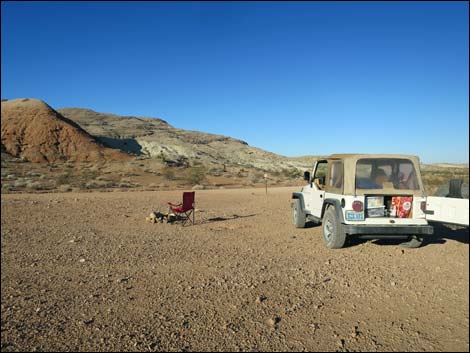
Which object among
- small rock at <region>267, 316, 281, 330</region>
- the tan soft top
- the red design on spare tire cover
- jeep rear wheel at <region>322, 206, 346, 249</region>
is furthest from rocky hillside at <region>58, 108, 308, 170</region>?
the red design on spare tire cover

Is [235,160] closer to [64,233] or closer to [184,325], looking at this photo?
[64,233]

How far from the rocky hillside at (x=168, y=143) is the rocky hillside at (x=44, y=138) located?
8464 millimetres

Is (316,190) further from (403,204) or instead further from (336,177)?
(403,204)

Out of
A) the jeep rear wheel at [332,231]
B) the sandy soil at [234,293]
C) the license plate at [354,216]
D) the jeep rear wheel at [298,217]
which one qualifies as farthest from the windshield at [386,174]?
the jeep rear wheel at [298,217]

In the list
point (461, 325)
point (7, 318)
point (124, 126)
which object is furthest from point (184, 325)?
point (124, 126)

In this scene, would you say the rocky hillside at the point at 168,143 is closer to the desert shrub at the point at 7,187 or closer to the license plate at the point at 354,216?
the desert shrub at the point at 7,187

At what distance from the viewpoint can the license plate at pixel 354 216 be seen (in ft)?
9.86

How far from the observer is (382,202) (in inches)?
104

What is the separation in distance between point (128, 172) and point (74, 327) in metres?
36.0

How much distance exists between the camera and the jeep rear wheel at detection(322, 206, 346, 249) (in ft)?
14.1

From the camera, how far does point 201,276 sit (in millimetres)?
4883

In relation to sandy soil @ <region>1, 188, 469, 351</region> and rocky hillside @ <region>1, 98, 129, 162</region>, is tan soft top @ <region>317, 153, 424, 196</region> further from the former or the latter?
rocky hillside @ <region>1, 98, 129, 162</region>

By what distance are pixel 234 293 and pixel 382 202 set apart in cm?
217

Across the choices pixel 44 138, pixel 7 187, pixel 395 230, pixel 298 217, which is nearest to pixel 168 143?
pixel 44 138
